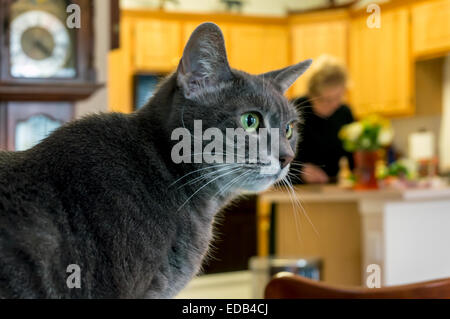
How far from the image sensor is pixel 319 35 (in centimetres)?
455

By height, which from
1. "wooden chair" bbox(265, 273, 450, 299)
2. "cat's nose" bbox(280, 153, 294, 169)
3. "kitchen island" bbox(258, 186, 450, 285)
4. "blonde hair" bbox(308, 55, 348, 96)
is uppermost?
"blonde hair" bbox(308, 55, 348, 96)

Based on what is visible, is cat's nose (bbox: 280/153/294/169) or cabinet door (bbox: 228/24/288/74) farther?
cabinet door (bbox: 228/24/288/74)

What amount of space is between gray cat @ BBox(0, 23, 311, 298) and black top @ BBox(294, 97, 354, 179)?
6.67 ft

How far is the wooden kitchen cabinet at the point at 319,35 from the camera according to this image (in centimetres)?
451

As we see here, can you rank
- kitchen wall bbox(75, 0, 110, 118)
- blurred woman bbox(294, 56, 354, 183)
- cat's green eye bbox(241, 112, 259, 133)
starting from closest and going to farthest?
1. cat's green eye bbox(241, 112, 259, 133)
2. kitchen wall bbox(75, 0, 110, 118)
3. blurred woman bbox(294, 56, 354, 183)

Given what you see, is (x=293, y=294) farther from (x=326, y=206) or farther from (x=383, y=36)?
(x=383, y=36)

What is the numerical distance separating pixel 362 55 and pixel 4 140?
373 cm

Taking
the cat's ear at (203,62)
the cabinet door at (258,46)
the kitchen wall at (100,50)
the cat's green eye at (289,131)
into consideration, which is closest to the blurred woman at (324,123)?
the kitchen wall at (100,50)

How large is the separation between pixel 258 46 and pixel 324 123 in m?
2.03

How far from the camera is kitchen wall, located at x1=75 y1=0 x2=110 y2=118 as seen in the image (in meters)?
1.44

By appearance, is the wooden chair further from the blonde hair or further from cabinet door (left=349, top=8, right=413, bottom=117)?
cabinet door (left=349, top=8, right=413, bottom=117)

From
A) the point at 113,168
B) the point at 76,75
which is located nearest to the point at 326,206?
the point at 76,75

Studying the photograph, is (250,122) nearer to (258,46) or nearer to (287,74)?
(287,74)

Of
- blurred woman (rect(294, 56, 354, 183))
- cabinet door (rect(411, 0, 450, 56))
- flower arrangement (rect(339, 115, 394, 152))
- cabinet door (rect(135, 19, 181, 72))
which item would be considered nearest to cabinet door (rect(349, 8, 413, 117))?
cabinet door (rect(411, 0, 450, 56))
